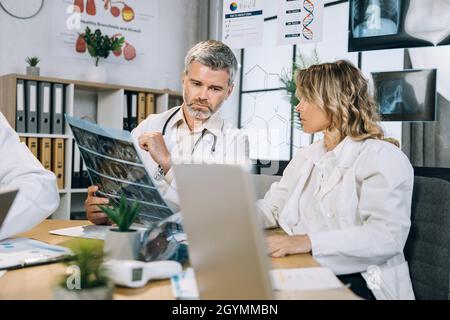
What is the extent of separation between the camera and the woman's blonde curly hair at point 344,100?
1.59 metres

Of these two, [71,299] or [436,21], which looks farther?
[436,21]

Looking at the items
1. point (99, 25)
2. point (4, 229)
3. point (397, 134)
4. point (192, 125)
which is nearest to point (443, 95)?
point (397, 134)

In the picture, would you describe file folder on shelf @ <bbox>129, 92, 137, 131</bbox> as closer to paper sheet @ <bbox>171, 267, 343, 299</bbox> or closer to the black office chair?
the black office chair

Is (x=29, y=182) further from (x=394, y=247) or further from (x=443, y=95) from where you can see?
(x=443, y=95)

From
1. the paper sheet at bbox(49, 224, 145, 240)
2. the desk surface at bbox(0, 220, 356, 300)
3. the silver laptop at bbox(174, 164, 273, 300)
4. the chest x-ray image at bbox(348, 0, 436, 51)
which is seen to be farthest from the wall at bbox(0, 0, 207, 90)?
the silver laptop at bbox(174, 164, 273, 300)

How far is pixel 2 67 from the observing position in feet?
11.3

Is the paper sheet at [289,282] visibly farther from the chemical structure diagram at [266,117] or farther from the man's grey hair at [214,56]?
the chemical structure diagram at [266,117]

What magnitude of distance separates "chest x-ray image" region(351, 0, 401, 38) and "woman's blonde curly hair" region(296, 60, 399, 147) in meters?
2.03

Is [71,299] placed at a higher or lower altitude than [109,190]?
lower

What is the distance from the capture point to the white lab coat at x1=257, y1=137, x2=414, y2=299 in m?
A: 1.27

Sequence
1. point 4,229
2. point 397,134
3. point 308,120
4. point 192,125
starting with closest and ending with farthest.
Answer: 1. point 4,229
2. point 308,120
3. point 192,125
4. point 397,134

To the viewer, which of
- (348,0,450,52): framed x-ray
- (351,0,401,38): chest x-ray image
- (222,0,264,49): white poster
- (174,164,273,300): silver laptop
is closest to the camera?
(174,164,273,300): silver laptop

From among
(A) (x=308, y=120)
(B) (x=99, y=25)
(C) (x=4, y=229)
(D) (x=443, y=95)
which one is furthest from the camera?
(B) (x=99, y=25)
